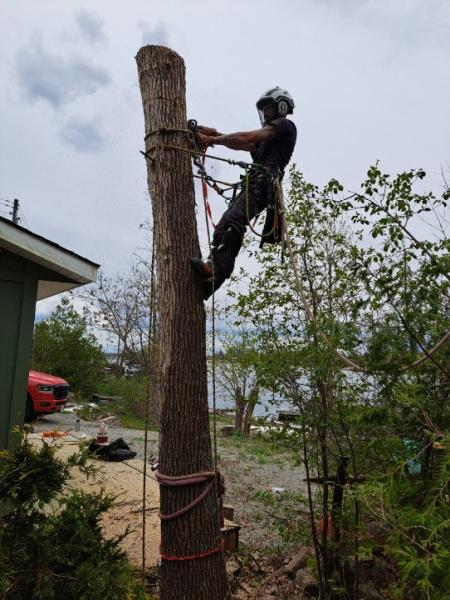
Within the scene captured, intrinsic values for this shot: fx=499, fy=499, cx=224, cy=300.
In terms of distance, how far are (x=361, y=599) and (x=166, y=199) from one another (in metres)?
3.25

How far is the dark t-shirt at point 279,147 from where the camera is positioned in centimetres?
377

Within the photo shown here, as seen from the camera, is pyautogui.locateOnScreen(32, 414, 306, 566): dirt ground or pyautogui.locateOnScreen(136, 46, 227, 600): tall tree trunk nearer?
pyautogui.locateOnScreen(136, 46, 227, 600): tall tree trunk

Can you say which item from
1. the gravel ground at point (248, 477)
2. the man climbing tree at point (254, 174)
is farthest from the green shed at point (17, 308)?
the gravel ground at point (248, 477)

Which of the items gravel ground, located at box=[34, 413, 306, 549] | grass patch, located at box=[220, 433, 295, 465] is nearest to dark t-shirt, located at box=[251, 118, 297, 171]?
gravel ground, located at box=[34, 413, 306, 549]

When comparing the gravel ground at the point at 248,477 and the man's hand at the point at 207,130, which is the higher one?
the man's hand at the point at 207,130

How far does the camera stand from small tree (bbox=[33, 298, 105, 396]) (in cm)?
1752

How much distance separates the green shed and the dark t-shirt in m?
1.99

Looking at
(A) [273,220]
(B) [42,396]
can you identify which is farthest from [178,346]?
(B) [42,396]

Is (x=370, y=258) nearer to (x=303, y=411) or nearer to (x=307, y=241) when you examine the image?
(x=303, y=411)

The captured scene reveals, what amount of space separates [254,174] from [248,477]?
6746 mm

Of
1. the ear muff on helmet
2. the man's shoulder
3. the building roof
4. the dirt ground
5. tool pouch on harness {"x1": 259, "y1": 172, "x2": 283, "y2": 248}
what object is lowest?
the dirt ground

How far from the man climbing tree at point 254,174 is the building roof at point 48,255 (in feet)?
5.77

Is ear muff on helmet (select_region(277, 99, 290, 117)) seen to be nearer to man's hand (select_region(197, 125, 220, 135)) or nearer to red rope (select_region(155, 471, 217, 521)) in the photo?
man's hand (select_region(197, 125, 220, 135))

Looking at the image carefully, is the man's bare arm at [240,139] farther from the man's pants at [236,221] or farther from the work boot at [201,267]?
the work boot at [201,267]
